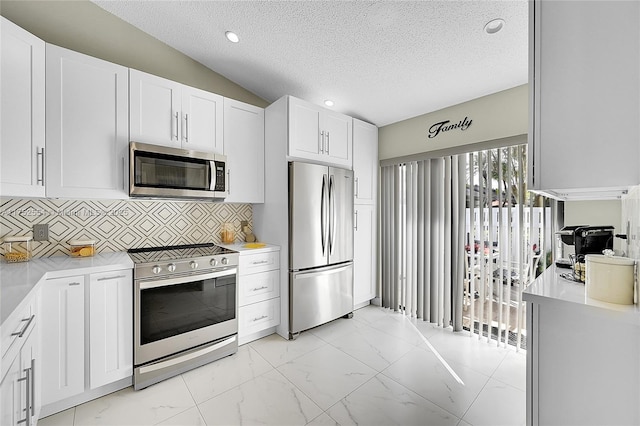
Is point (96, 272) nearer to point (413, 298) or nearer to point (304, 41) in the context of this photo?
point (304, 41)

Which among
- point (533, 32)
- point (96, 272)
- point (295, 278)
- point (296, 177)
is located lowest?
point (295, 278)

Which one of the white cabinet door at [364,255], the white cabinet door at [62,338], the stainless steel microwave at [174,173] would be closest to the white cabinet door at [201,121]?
the stainless steel microwave at [174,173]

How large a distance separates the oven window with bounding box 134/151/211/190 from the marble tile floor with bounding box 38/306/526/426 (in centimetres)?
157

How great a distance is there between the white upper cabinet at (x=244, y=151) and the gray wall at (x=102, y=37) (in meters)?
0.53

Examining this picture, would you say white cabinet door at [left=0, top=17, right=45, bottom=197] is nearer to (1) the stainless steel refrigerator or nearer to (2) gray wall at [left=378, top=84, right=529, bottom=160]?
(1) the stainless steel refrigerator

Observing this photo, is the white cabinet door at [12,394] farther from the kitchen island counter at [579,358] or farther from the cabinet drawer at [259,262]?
the kitchen island counter at [579,358]

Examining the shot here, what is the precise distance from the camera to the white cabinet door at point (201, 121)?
2510mm

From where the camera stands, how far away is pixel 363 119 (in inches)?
146

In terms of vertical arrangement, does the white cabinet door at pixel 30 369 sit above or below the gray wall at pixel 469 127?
below

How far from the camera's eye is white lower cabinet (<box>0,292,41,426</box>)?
1.09 m

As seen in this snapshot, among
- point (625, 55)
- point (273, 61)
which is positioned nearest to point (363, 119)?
point (273, 61)

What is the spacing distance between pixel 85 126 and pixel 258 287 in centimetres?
192

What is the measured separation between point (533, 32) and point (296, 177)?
6.68ft

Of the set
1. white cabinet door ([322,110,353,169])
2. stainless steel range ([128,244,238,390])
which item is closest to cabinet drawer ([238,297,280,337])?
stainless steel range ([128,244,238,390])
